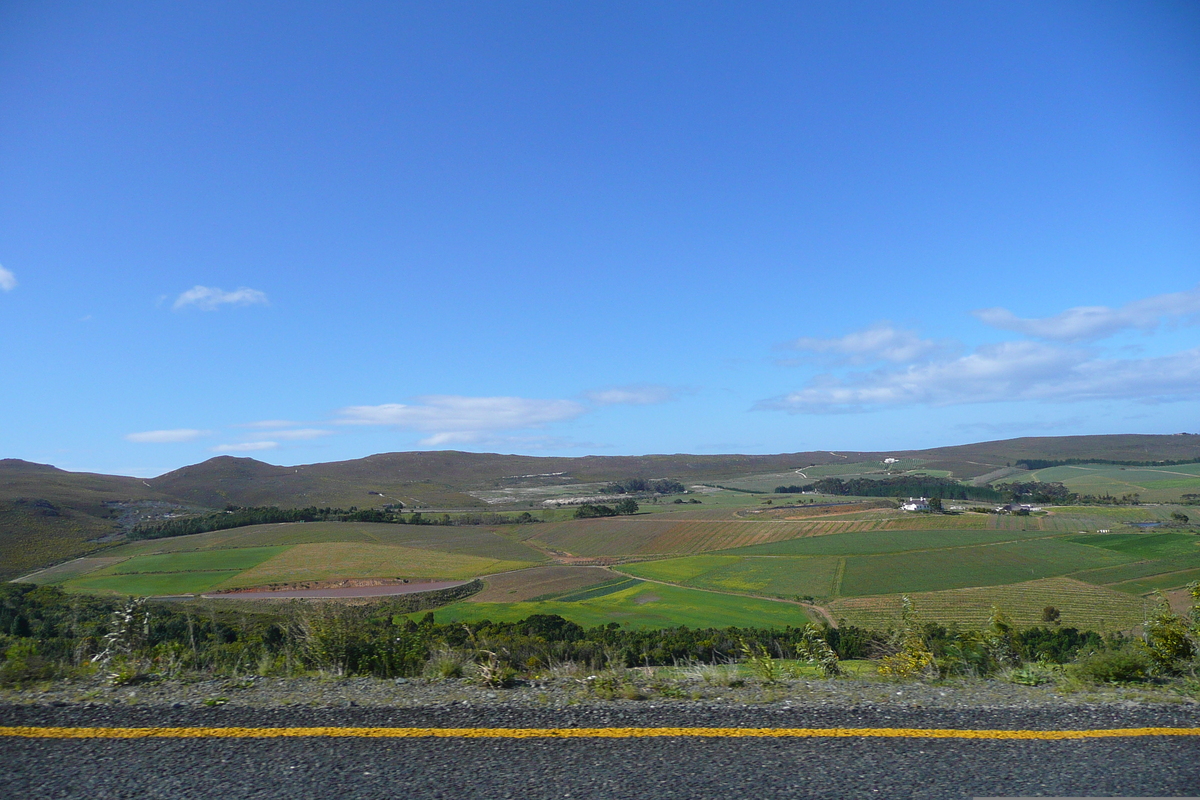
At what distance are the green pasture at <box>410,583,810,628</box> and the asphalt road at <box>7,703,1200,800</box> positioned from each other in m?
34.7

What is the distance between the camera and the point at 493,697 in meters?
5.77

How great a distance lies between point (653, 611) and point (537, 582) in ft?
44.7

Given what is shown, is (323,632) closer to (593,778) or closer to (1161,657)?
(593,778)

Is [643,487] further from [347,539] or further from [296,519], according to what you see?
[347,539]

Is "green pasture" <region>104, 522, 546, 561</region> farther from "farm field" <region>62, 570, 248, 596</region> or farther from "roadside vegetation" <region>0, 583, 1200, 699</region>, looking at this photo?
"roadside vegetation" <region>0, 583, 1200, 699</region>

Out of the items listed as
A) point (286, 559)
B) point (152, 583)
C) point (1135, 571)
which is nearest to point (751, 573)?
point (1135, 571)

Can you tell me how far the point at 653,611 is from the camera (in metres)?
44.2

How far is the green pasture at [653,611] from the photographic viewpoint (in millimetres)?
40219

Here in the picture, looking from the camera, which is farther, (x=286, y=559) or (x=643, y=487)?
(x=643, y=487)

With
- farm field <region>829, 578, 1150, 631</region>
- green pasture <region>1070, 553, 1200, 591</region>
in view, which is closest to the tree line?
green pasture <region>1070, 553, 1200, 591</region>

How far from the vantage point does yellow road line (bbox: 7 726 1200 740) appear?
4.75 meters

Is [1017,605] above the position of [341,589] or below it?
below

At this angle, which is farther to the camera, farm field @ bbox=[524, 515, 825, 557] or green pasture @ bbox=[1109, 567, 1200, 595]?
farm field @ bbox=[524, 515, 825, 557]

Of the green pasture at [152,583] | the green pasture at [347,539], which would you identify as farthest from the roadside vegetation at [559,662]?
the green pasture at [347,539]
